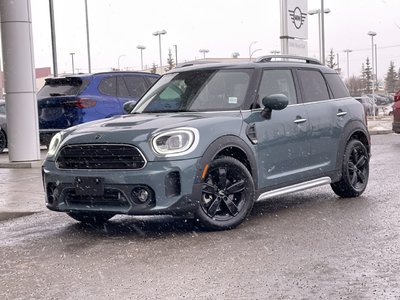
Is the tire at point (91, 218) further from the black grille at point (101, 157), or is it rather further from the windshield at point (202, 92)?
the windshield at point (202, 92)

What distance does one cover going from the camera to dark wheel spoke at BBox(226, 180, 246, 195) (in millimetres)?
6473

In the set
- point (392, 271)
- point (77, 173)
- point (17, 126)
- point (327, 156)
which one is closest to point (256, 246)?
point (392, 271)

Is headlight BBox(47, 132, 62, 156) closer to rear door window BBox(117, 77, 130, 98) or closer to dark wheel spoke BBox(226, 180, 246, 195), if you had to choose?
dark wheel spoke BBox(226, 180, 246, 195)

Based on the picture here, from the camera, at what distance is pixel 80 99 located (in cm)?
1312

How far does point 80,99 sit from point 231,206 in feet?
24.0

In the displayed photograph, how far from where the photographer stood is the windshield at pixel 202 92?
7012 millimetres

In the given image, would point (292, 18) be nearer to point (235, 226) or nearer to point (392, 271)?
point (235, 226)

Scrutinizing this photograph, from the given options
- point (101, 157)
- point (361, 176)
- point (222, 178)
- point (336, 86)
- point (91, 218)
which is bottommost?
point (91, 218)

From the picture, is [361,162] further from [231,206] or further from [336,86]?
[231,206]

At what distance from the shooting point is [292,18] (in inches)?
744

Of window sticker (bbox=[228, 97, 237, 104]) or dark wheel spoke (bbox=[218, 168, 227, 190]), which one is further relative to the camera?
window sticker (bbox=[228, 97, 237, 104])

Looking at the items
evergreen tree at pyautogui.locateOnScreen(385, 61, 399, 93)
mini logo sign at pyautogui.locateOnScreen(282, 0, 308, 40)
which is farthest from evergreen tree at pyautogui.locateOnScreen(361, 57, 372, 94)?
mini logo sign at pyautogui.locateOnScreen(282, 0, 308, 40)

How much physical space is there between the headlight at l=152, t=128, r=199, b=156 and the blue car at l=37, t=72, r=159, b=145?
727 cm

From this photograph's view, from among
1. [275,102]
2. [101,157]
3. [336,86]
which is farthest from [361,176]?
[101,157]
